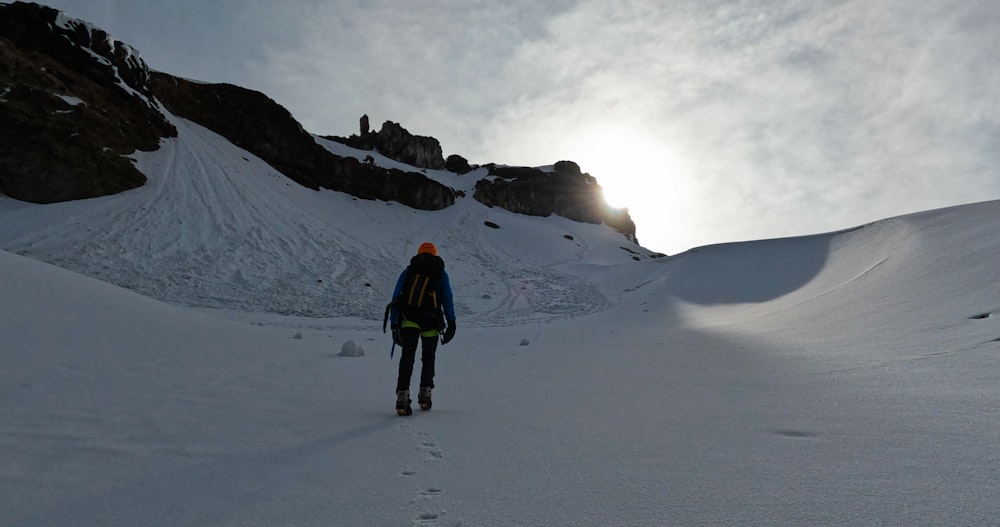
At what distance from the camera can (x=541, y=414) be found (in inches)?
173

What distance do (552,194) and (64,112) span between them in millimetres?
56433

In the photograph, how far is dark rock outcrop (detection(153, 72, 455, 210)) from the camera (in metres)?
40.2

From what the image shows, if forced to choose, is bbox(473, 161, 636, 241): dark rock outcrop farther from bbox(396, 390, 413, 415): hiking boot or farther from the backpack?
bbox(396, 390, 413, 415): hiking boot

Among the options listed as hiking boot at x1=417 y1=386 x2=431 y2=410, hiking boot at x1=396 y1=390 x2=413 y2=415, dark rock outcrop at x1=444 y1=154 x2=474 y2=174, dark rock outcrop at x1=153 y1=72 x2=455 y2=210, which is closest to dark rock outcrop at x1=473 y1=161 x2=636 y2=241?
dark rock outcrop at x1=444 y1=154 x2=474 y2=174

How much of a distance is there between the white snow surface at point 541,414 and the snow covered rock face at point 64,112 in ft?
58.2

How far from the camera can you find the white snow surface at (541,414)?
7.27 feet

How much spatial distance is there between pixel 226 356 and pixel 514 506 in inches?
238

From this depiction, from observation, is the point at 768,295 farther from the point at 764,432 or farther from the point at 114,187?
the point at 114,187

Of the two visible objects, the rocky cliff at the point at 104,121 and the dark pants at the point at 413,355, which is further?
the rocky cliff at the point at 104,121


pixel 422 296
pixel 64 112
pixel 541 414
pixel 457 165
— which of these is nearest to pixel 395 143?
pixel 457 165

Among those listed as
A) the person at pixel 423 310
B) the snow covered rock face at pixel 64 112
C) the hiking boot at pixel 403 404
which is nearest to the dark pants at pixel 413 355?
the person at pixel 423 310

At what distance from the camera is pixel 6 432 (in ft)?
9.84

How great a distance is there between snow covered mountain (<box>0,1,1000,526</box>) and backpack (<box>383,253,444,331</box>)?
1015 millimetres

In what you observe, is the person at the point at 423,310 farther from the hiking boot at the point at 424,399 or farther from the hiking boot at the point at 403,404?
the hiking boot at the point at 403,404
